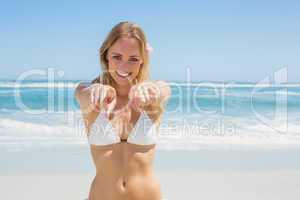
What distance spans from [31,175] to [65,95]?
11366mm

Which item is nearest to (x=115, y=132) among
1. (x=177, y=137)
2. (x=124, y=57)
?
(x=124, y=57)

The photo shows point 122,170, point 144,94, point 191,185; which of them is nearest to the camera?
point 144,94

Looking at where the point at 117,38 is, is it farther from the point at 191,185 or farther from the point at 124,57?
the point at 191,185

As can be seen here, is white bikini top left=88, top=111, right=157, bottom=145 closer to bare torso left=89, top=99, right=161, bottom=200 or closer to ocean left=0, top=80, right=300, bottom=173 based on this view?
bare torso left=89, top=99, right=161, bottom=200

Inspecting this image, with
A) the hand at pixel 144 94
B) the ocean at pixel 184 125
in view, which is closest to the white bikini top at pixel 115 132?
the hand at pixel 144 94

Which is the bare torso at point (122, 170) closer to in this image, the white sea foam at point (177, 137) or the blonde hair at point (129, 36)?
the blonde hair at point (129, 36)

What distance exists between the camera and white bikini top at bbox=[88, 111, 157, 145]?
8.70 ft

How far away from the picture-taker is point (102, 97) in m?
2.53

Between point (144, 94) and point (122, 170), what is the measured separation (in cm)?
54


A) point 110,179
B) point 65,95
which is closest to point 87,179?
point 110,179

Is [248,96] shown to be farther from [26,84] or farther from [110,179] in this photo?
[110,179]

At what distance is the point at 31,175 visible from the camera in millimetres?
5836

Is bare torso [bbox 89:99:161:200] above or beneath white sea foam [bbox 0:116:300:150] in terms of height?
above

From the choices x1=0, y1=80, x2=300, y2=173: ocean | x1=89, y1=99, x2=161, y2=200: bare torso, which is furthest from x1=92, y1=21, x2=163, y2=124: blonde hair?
x1=0, y1=80, x2=300, y2=173: ocean
